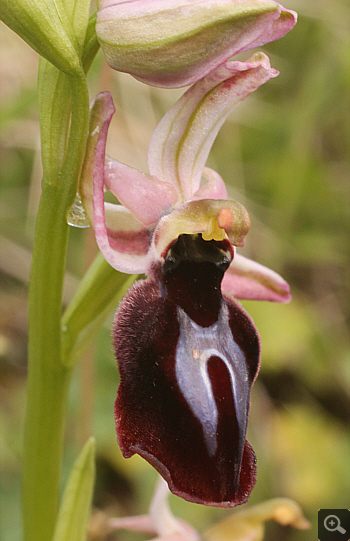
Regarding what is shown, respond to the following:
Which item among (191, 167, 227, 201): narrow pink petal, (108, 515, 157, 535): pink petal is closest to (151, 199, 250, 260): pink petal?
(191, 167, 227, 201): narrow pink petal

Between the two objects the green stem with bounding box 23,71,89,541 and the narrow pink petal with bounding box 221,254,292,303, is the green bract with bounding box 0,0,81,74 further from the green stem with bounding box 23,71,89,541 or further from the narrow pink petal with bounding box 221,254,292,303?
the narrow pink petal with bounding box 221,254,292,303

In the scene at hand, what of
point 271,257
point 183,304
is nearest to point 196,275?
point 183,304

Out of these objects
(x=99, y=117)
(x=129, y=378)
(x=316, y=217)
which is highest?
(x=99, y=117)

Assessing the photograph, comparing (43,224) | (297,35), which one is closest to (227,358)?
(43,224)

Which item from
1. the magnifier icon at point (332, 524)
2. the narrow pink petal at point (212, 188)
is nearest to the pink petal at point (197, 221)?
the narrow pink petal at point (212, 188)

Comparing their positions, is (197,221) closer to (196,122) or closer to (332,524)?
(196,122)

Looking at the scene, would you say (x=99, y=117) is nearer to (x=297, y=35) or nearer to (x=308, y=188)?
(x=308, y=188)
